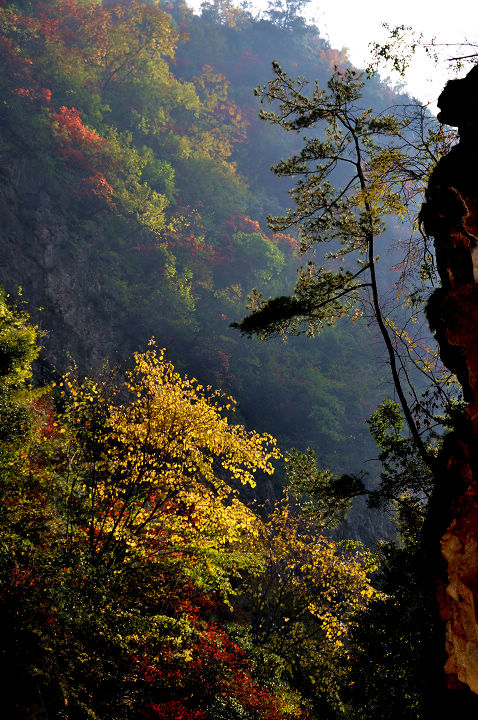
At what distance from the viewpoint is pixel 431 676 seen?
4.84m

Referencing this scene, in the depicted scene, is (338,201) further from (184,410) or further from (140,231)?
(140,231)

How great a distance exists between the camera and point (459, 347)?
17.9 ft

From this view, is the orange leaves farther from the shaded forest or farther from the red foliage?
the red foliage

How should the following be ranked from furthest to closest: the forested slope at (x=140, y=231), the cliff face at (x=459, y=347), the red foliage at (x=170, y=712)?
the forested slope at (x=140, y=231) < the red foliage at (x=170, y=712) < the cliff face at (x=459, y=347)

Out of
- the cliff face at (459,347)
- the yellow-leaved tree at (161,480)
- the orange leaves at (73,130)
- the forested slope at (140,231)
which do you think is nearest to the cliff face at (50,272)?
the forested slope at (140,231)

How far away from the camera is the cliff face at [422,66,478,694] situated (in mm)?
4230

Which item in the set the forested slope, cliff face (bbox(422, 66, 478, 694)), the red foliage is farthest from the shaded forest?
cliff face (bbox(422, 66, 478, 694))

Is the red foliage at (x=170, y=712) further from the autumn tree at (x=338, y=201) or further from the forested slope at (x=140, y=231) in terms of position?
the forested slope at (x=140, y=231)

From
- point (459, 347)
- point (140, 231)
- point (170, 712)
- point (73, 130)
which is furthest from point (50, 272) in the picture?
point (459, 347)

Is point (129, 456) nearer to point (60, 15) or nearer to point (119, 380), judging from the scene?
point (119, 380)

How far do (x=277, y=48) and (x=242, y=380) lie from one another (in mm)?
51773

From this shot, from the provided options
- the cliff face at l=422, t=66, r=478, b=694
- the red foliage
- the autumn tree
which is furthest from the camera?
the red foliage

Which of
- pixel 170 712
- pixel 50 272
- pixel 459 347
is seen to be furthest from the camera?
pixel 50 272

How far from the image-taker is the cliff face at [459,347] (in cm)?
423
